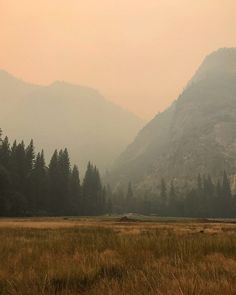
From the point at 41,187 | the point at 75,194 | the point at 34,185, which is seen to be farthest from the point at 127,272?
the point at 75,194

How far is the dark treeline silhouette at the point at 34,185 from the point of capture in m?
86.1

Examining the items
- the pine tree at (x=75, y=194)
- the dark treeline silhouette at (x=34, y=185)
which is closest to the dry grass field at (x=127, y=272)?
the dark treeline silhouette at (x=34, y=185)

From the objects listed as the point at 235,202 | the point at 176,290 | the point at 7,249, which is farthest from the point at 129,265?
the point at 235,202

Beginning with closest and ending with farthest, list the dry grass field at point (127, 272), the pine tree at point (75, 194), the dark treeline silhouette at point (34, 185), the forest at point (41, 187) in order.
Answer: the dry grass field at point (127, 272) → the dark treeline silhouette at point (34, 185) → the forest at point (41, 187) → the pine tree at point (75, 194)

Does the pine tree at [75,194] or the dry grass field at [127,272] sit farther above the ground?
the pine tree at [75,194]

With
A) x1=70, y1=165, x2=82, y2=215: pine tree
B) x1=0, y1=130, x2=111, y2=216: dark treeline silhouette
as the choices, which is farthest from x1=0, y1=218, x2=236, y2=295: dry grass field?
x1=70, y1=165, x2=82, y2=215: pine tree

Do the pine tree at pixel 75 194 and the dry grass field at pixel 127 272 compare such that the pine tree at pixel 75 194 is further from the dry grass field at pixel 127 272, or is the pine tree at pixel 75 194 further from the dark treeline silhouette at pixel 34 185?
the dry grass field at pixel 127 272

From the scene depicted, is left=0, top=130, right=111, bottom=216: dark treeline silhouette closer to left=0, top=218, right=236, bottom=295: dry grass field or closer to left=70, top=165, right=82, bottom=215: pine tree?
left=70, top=165, right=82, bottom=215: pine tree

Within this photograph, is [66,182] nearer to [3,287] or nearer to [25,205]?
[25,205]

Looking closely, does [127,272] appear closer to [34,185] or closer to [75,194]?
[34,185]

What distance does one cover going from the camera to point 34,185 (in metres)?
102

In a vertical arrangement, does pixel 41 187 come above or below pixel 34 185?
below

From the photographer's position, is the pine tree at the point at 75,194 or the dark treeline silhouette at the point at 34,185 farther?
the pine tree at the point at 75,194

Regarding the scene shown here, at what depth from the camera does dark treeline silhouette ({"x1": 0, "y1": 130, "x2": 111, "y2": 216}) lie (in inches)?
3388
